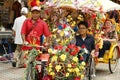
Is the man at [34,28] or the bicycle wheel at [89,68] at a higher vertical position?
the man at [34,28]

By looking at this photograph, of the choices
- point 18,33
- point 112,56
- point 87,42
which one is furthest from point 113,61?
point 87,42

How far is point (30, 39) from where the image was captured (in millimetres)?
7000

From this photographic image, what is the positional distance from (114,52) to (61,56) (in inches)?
152

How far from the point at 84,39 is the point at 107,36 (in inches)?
122

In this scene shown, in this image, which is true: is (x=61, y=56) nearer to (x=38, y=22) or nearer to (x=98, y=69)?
(x=38, y=22)

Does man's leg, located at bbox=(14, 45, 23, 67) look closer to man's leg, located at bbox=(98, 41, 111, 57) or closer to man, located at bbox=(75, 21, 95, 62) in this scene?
man's leg, located at bbox=(98, 41, 111, 57)

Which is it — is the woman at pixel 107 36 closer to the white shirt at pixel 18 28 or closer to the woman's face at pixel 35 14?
the white shirt at pixel 18 28

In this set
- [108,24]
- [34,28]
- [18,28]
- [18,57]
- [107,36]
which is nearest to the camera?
[34,28]

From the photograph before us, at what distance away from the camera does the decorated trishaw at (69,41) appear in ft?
20.9

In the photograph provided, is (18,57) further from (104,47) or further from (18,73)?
(104,47)

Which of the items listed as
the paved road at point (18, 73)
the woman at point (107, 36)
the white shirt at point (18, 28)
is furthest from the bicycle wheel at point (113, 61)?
the white shirt at point (18, 28)

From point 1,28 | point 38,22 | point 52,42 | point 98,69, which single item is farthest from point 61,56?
point 1,28

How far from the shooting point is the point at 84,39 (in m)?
7.39

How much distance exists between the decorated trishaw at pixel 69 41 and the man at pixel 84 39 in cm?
14
